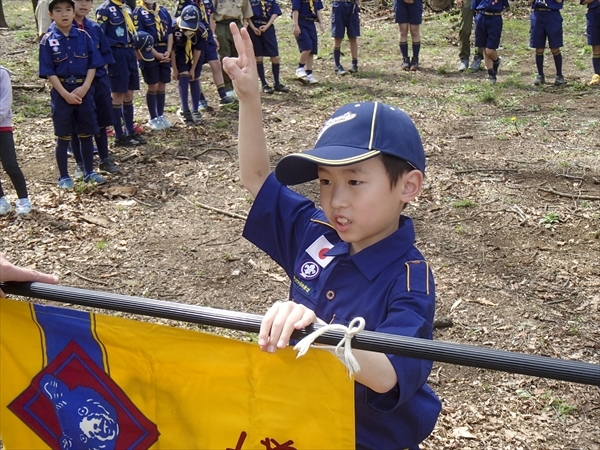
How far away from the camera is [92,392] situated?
1893mm

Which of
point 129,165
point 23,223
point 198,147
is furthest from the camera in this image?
point 198,147

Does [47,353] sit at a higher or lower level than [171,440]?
higher

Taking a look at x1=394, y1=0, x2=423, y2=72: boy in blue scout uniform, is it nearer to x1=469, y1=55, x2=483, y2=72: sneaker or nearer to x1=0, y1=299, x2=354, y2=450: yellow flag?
x1=469, y1=55, x2=483, y2=72: sneaker

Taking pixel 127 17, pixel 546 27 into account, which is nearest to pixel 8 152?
pixel 127 17

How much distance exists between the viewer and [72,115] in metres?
6.70

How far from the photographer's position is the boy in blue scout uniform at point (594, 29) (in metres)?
9.70

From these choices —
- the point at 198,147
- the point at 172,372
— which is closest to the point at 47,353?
the point at 172,372

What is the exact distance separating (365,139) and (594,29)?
373 inches

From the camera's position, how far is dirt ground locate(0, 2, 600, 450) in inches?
150

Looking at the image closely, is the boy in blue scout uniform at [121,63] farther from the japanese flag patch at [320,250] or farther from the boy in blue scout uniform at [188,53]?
the japanese flag patch at [320,250]

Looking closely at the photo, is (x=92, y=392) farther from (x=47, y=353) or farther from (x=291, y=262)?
(x=291, y=262)

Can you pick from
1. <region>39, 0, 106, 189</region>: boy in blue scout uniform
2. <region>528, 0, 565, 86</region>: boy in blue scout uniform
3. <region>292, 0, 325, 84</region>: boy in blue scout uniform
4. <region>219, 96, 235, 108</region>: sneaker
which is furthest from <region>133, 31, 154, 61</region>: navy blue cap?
<region>528, 0, 565, 86</region>: boy in blue scout uniform

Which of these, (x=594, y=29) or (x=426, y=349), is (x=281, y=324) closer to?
(x=426, y=349)

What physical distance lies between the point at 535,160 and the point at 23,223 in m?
5.19
